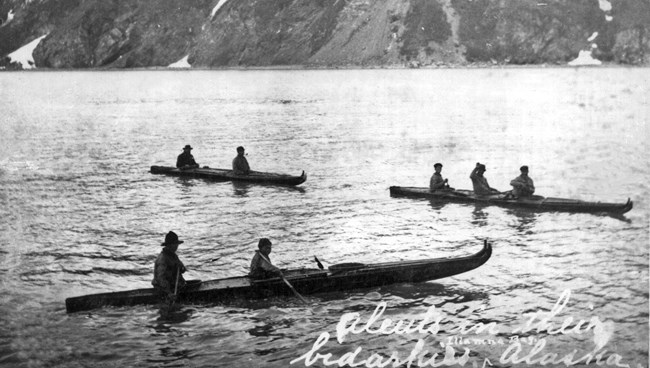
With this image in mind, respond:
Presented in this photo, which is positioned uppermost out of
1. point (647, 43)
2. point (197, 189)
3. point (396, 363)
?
point (647, 43)

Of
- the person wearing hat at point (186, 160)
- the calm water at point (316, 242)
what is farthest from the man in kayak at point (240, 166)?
the person wearing hat at point (186, 160)

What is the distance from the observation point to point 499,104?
9400 cm

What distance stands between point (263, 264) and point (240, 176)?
57.1ft

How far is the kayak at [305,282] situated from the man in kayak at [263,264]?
0.19 m

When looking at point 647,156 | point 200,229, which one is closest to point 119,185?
point 200,229

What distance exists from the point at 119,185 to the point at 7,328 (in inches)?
739

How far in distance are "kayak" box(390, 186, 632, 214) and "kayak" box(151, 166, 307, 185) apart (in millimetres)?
5280

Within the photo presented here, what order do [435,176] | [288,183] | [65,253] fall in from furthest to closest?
1. [288,183]
2. [435,176]
3. [65,253]

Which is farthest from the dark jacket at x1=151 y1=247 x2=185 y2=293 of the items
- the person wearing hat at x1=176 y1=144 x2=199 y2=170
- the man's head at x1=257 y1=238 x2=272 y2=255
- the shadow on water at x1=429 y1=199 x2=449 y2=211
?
the person wearing hat at x1=176 y1=144 x2=199 y2=170

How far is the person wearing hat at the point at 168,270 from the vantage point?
54.4ft

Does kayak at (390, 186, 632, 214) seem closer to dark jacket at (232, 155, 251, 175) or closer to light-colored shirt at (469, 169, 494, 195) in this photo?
light-colored shirt at (469, 169, 494, 195)

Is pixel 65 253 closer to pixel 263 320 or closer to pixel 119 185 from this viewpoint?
pixel 263 320

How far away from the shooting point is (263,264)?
56.6 feet

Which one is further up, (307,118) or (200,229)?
(307,118)
